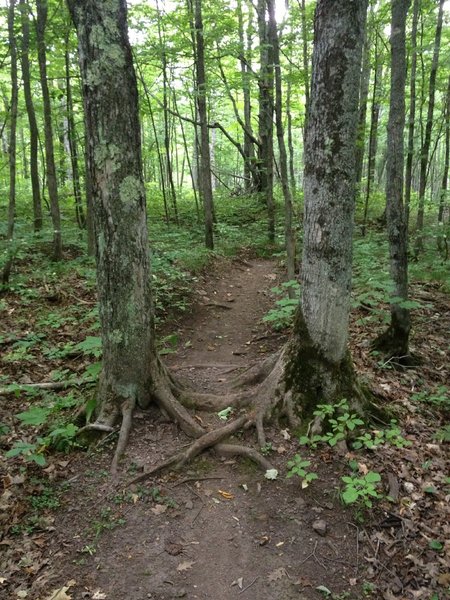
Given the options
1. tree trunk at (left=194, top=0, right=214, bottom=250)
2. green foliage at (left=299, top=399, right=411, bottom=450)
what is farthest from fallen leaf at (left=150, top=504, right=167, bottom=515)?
tree trunk at (left=194, top=0, right=214, bottom=250)

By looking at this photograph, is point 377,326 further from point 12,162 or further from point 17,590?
point 12,162

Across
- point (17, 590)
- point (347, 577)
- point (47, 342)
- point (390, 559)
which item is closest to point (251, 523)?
point (347, 577)

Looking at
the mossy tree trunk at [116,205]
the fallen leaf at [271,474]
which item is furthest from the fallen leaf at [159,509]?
the mossy tree trunk at [116,205]

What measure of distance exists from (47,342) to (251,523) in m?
4.90

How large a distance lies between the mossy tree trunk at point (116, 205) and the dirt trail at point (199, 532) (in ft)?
1.89

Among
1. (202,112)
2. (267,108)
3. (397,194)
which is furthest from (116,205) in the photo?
(267,108)

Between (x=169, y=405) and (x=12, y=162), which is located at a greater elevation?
(x=12, y=162)

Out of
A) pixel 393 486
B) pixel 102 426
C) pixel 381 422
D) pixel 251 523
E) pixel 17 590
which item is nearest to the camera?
pixel 17 590

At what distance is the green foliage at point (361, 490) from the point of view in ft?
12.1

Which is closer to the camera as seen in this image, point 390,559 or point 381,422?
point 390,559

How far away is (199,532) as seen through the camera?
3709 millimetres

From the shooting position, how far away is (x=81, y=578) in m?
3.24

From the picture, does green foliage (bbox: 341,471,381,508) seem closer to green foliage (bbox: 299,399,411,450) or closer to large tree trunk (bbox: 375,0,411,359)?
green foliage (bbox: 299,399,411,450)

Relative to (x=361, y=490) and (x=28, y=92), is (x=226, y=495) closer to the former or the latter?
(x=361, y=490)
